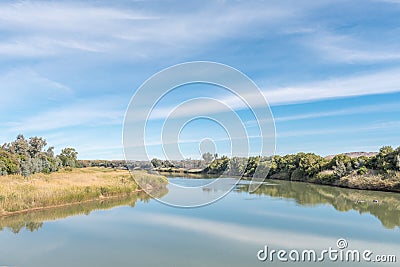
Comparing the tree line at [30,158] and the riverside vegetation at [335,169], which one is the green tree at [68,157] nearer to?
the tree line at [30,158]

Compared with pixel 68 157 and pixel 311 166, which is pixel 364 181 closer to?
pixel 311 166

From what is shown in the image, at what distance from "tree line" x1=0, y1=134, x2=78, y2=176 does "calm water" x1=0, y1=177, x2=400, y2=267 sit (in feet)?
45.1

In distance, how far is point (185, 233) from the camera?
1499 centimetres

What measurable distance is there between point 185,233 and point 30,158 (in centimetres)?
3145

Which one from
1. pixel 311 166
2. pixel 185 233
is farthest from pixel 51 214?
pixel 311 166

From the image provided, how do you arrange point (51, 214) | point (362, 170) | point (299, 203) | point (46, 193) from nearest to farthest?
1. point (51, 214)
2. point (46, 193)
3. point (299, 203)
4. point (362, 170)

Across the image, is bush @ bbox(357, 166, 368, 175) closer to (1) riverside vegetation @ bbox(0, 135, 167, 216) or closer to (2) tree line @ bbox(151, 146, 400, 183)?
(2) tree line @ bbox(151, 146, 400, 183)

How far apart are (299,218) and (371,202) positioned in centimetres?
937

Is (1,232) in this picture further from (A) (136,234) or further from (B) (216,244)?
(B) (216,244)

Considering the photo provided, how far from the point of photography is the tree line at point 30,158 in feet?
104

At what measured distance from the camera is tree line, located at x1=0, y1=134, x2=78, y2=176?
31750 mm

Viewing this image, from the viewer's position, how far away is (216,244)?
12977 millimetres

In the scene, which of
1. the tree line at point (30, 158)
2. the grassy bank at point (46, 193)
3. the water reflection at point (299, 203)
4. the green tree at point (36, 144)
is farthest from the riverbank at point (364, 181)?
the green tree at point (36, 144)

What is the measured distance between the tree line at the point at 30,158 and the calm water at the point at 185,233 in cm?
1375
